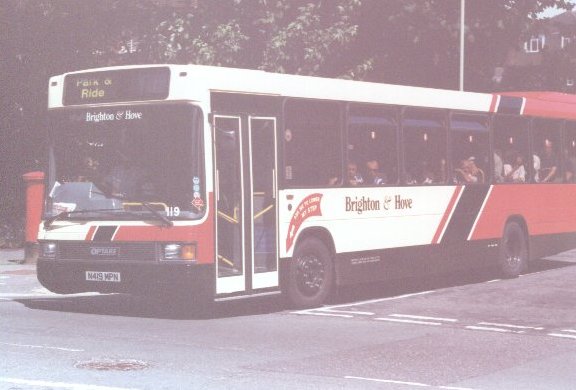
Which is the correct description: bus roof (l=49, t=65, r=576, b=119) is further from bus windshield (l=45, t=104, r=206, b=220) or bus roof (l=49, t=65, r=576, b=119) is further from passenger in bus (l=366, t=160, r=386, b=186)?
passenger in bus (l=366, t=160, r=386, b=186)

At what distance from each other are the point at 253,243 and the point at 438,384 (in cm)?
534

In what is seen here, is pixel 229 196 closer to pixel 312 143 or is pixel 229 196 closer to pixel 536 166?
pixel 312 143

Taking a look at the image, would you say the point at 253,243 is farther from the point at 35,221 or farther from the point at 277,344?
the point at 35,221

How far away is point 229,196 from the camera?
14.5 m

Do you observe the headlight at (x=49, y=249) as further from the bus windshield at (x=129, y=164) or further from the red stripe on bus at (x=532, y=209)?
the red stripe on bus at (x=532, y=209)

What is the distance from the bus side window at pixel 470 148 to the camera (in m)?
18.9

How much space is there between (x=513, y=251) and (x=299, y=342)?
359 inches

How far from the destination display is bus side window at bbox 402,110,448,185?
14.3 ft

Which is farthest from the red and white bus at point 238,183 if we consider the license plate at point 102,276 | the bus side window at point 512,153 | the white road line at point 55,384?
the white road line at point 55,384

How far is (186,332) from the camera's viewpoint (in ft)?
42.2

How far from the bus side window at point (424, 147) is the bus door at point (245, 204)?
10.0 feet

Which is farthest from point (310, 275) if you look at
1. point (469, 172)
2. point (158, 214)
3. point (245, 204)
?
point (469, 172)

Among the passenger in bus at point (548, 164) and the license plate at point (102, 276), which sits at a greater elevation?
the passenger in bus at point (548, 164)

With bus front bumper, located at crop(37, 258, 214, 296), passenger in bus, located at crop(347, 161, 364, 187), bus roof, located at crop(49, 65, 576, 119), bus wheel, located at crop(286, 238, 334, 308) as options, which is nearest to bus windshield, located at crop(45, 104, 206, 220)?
bus roof, located at crop(49, 65, 576, 119)
